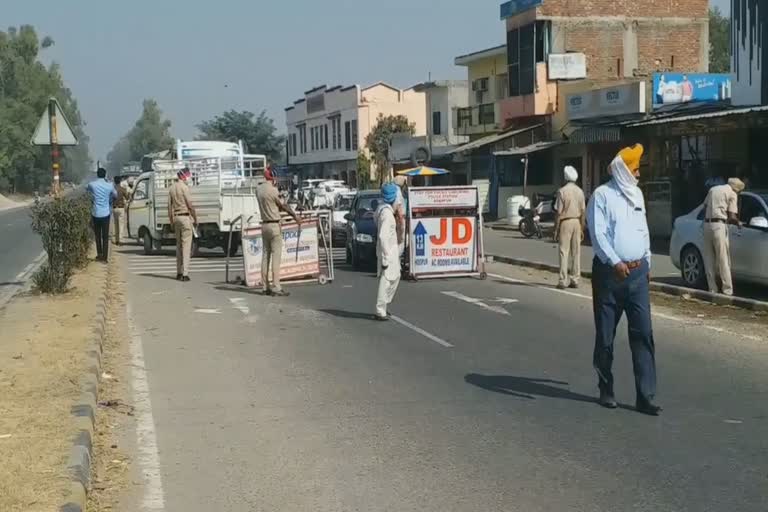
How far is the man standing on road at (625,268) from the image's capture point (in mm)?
7988

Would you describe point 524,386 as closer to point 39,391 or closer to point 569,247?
point 39,391

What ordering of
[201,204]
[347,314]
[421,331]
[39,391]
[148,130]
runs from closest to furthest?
[39,391] → [421,331] → [347,314] → [201,204] → [148,130]

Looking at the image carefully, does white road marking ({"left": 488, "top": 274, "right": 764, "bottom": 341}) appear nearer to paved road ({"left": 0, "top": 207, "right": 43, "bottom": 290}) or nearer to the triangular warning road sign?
the triangular warning road sign

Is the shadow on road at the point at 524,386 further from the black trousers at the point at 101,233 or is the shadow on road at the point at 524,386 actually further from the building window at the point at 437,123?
the building window at the point at 437,123

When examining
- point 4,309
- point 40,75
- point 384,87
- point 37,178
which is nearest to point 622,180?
point 4,309

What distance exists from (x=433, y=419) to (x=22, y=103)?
96.4 metres

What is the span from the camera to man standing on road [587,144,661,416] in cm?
799

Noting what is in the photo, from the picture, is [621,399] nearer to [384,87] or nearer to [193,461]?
[193,461]

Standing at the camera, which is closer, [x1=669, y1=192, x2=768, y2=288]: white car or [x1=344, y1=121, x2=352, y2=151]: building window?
[x1=669, y1=192, x2=768, y2=288]: white car

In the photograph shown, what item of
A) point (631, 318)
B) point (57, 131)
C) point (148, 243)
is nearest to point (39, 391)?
point (631, 318)

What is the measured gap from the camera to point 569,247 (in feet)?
55.2

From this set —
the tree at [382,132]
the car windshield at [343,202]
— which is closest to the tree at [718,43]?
the tree at [382,132]

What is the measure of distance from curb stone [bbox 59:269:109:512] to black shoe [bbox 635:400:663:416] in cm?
411

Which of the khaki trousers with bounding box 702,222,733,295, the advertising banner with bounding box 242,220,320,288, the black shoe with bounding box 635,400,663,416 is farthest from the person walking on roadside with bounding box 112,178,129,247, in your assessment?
the black shoe with bounding box 635,400,663,416
